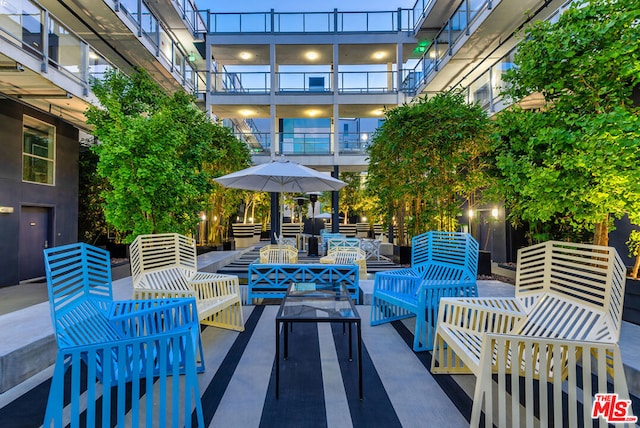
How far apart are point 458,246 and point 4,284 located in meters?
7.64

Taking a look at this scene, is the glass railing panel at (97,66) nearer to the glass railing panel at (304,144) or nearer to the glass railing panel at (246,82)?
the glass railing panel at (246,82)

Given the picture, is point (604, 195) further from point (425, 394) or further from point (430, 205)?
point (430, 205)

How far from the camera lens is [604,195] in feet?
8.98

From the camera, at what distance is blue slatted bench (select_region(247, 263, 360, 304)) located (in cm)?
447

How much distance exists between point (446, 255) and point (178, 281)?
10.6 feet

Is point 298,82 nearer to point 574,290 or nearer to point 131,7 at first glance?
point 131,7

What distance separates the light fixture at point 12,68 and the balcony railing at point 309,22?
10.4m

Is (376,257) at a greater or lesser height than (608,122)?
lesser

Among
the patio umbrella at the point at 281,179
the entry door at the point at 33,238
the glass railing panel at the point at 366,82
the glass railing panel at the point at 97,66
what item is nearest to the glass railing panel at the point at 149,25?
the glass railing panel at the point at 97,66

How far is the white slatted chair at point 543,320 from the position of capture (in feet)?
5.20

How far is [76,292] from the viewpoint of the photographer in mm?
2223

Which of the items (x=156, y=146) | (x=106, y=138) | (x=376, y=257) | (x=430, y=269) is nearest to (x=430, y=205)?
(x=430, y=269)

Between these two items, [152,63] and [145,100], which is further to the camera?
[152,63]
